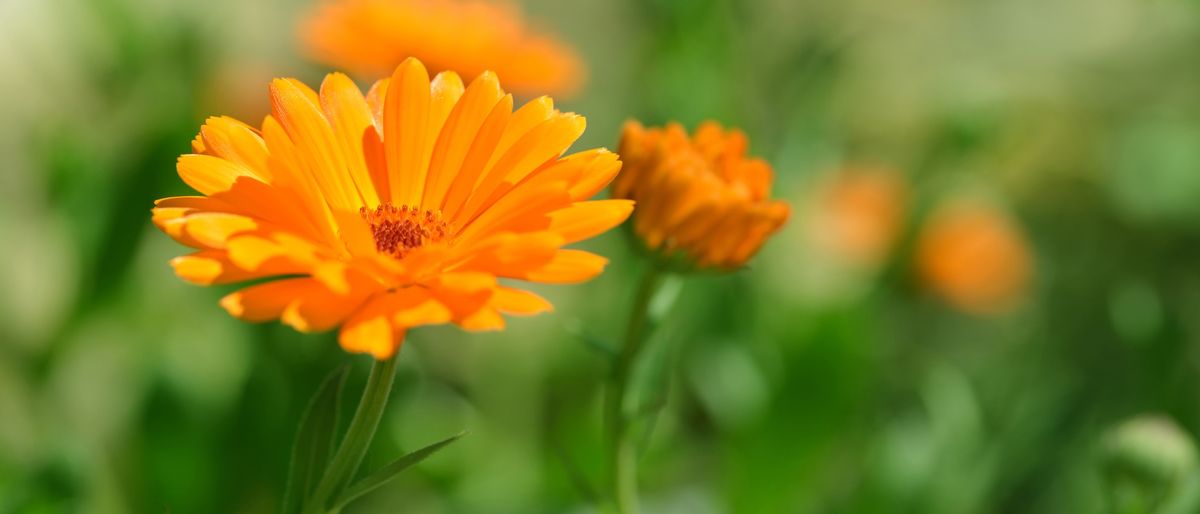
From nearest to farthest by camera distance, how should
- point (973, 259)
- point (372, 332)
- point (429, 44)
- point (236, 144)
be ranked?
1. point (372, 332)
2. point (236, 144)
3. point (429, 44)
4. point (973, 259)

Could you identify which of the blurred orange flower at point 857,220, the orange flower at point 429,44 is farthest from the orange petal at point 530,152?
the blurred orange flower at point 857,220

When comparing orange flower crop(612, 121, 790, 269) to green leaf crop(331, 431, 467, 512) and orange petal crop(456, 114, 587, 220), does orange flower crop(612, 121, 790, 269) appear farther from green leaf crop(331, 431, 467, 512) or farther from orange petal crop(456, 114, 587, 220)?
green leaf crop(331, 431, 467, 512)

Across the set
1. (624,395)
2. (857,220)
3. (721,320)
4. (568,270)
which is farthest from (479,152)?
(857,220)

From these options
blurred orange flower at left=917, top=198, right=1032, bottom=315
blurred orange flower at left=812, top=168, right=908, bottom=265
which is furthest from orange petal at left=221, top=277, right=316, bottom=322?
blurred orange flower at left=812, top=168, right=908, bottom=265

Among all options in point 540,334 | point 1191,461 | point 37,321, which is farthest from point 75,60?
point 1191,461

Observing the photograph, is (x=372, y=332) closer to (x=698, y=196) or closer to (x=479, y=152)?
(x=479, y=152)

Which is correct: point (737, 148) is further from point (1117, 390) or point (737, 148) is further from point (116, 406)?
point (1117, 390)
